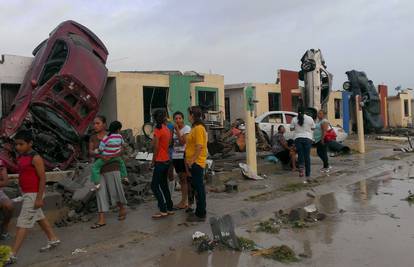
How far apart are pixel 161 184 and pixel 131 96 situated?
10.1m

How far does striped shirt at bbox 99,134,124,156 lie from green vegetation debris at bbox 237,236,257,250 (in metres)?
2.14

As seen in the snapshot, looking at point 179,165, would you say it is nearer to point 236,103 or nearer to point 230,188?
point 230,188

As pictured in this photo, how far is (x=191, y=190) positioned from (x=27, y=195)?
2.94 metres

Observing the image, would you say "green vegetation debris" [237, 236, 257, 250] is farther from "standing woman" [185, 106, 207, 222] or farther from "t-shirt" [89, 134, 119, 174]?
"t-shirt" [89, 134, 119, 174]

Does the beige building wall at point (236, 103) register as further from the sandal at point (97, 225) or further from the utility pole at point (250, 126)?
the sandal at point (97, 225)

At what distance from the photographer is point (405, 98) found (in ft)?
130

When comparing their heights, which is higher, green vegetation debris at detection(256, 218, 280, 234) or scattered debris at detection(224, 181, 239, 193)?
scattered debris at detection(224, 181, 239, 193)

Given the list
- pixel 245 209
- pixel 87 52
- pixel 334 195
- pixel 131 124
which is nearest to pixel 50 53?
pixel 87 52

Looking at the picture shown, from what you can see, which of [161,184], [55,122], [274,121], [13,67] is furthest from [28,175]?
[274,121]

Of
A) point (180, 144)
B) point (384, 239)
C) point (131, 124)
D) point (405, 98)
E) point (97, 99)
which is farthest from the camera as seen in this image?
point (405, 98)

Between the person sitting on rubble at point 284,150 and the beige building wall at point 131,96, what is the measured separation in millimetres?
6257

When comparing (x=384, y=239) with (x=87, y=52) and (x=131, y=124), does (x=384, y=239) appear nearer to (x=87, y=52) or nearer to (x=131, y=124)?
(x=87, y=52)

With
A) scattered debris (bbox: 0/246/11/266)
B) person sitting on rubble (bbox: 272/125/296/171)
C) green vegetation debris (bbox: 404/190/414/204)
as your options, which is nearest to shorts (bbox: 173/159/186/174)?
scattered debris (bbox: 0/246/11/266)

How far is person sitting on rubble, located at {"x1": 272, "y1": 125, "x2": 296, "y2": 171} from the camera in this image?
11.8 meters
